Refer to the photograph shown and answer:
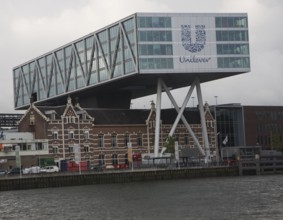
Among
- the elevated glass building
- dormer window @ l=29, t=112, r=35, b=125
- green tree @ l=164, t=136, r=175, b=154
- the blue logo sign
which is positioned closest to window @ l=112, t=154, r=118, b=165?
green tree @ l=164, t=136, r=175, b=154

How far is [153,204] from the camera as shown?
66125 millimetres

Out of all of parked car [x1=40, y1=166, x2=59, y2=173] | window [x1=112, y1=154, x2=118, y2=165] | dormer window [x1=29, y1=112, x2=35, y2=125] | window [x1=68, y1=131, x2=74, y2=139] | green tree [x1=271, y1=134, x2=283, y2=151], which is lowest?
parked car [x1=40, y1=166, x2=59, y2=173]

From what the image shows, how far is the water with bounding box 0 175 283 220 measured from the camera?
189 feet

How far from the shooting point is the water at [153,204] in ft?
189

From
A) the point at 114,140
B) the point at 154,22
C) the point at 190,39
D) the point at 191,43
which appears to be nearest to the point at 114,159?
the point at 114,140

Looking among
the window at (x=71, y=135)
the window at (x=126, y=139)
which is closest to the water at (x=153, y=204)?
the window at (x=71, y=135)

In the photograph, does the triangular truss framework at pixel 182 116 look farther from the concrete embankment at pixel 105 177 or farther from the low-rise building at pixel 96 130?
the concrete embankment at pixel 105 177

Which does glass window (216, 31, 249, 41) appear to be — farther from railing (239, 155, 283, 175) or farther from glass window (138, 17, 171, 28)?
railing (239, 155, 283, 175)

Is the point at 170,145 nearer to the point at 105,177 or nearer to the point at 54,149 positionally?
the point at 54,149

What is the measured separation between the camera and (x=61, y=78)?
15500cm

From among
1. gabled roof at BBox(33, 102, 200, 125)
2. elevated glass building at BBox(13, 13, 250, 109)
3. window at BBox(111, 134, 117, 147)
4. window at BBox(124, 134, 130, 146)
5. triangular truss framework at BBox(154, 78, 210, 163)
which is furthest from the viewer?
window at BBox(124, 134, 130, 146)

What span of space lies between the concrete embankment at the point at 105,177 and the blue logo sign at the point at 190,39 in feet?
79.8

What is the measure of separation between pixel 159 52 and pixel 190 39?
21.9 feet

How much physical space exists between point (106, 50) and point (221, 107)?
1447 inches
